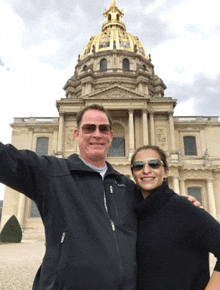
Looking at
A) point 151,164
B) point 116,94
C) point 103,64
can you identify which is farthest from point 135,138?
point 151,164

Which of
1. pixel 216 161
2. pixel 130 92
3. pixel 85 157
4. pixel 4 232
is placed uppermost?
pixel 130 92

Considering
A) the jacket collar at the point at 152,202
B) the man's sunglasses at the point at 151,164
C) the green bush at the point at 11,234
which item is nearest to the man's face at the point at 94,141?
the man's sunglasses at the point at 151,164

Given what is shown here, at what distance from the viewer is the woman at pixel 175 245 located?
1884mm

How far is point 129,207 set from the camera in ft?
6.86

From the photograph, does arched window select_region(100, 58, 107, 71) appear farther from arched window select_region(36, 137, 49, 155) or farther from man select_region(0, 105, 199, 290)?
man select_region(0, 105, 199, 290)

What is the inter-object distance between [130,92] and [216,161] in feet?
43.4

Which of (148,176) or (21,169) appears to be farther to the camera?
(148,176)

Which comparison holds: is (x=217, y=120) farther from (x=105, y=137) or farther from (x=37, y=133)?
(x=105, y=137)

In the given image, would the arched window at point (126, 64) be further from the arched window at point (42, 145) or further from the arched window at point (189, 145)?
the arched window at point (42, 145)

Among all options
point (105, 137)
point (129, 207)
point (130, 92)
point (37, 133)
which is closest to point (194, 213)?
point (129, 207)

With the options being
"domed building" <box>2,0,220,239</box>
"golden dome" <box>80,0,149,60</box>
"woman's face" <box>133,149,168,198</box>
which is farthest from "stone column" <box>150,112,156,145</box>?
"woman's face" <box>133,149,168,198</box>

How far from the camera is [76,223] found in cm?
176

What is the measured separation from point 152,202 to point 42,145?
30828 millimetres

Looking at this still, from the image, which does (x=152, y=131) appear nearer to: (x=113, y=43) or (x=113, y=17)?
(x=113, y=43)
